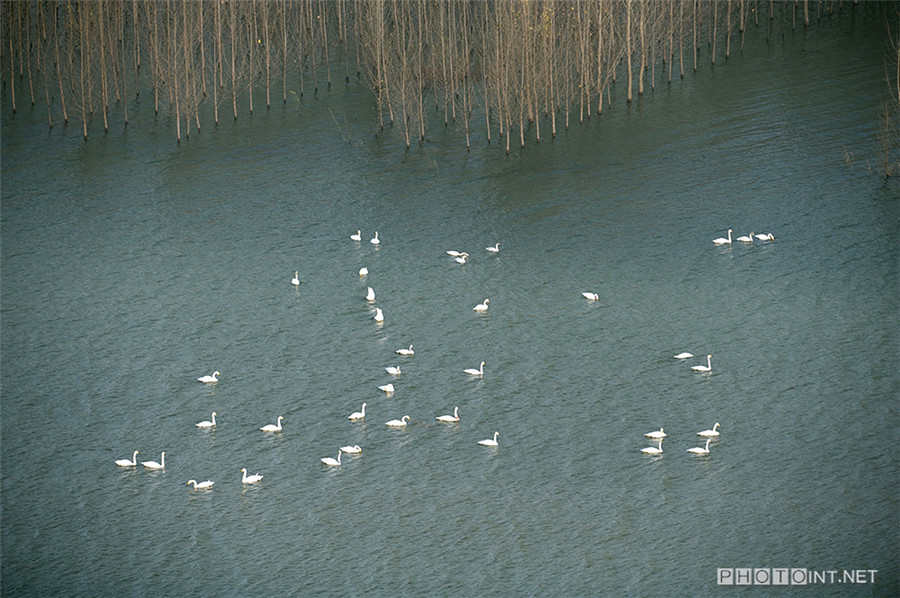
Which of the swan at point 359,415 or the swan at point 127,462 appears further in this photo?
the swan at point 359,415

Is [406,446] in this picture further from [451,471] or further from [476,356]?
[476,356]

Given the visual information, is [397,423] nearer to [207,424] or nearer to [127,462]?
[207,424]

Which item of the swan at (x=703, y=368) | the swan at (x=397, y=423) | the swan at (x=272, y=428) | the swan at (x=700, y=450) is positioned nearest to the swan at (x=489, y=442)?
the swan at (x=397, y=423)

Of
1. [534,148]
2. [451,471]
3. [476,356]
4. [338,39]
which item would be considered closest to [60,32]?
[338,39]

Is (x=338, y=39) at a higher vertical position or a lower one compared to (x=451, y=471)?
higher

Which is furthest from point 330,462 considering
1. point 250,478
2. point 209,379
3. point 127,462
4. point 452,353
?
point 452,353

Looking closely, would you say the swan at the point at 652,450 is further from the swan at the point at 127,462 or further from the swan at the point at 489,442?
the swan at the point at 127,462

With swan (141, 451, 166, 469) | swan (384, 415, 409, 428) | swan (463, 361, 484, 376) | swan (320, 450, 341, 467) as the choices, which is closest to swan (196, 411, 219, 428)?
swan (141, 451, 166, 469)

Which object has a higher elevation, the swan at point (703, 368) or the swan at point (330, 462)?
the swan at point (703, 368)
